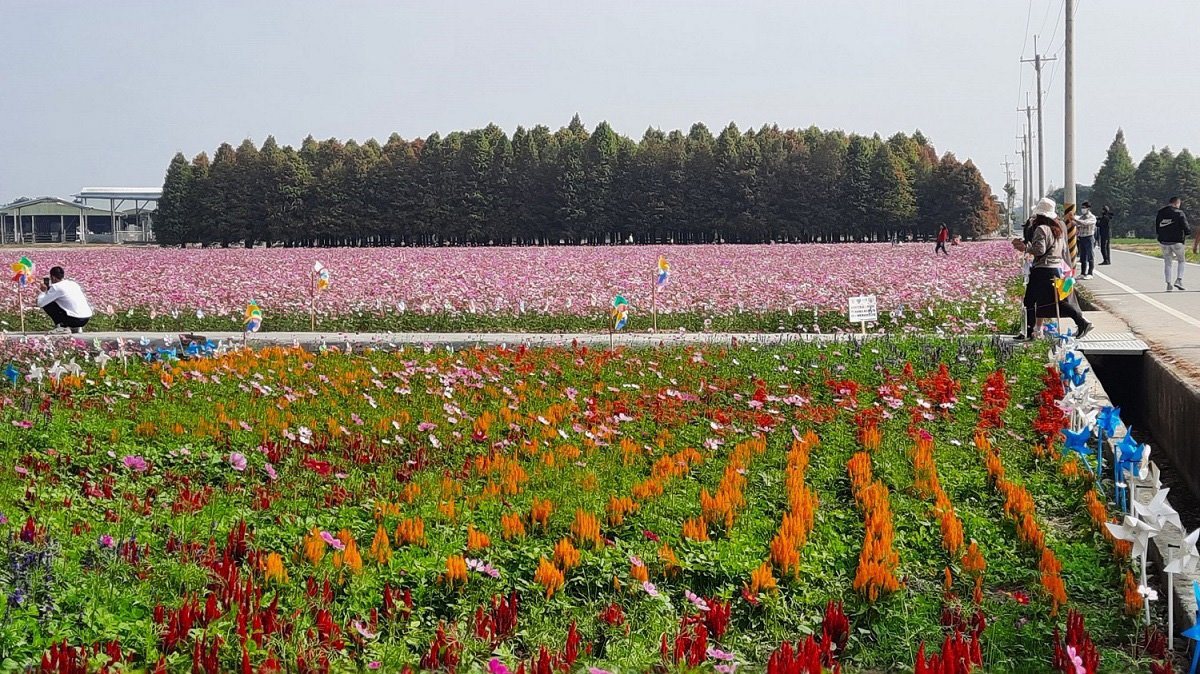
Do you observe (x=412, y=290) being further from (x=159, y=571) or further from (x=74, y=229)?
(x=74, y=229)

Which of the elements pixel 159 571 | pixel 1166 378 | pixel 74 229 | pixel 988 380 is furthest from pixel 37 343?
pixel 74 229

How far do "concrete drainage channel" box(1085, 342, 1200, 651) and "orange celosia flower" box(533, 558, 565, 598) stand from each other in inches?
91.0

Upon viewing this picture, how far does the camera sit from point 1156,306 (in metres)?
19.7

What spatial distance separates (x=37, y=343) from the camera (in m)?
12.0

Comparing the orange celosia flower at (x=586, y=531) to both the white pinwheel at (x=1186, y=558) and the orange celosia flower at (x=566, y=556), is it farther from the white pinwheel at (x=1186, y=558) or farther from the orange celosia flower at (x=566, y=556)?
the white pinwheel at (x=1186, y=558)

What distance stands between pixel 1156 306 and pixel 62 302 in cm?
1593

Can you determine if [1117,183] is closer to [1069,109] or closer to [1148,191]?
[1148,191]

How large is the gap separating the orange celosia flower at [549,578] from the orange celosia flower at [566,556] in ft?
0.58

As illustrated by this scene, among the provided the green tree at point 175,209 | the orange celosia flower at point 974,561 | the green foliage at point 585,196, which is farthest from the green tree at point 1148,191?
the orange celosia flower at point 974,561

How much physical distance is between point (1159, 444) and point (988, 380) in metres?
1.59

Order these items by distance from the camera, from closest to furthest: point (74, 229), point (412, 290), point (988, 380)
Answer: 1. point (988, 380)
2. point (412, 290)
3. point (74, 229)

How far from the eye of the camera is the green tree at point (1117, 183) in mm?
116688

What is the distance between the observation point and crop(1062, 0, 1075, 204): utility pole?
82.0ft

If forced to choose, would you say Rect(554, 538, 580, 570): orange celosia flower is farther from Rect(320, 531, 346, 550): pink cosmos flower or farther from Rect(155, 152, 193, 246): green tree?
Rect(155, 152, 193, 246): green tree
